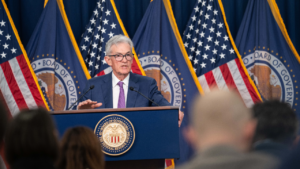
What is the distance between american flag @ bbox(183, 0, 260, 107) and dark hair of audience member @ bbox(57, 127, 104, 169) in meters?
4.03

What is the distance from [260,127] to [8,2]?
5166mm

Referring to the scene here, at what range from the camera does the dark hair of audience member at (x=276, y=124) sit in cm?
170

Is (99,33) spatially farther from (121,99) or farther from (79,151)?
(79,151)

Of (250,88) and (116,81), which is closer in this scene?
(116,81)

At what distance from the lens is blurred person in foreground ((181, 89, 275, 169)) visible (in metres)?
0.97

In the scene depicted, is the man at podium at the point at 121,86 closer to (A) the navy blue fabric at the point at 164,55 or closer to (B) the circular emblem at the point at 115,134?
(B) the circular emblem at the point at 115,134

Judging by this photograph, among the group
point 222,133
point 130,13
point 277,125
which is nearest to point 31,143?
point 222,133

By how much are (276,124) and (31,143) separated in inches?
47.3

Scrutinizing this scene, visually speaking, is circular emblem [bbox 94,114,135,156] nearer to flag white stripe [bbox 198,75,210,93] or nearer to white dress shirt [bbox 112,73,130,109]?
white dress shirt [bbox 112,73,130,109]

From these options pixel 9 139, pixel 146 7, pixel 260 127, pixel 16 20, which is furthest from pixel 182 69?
pixel 9 139

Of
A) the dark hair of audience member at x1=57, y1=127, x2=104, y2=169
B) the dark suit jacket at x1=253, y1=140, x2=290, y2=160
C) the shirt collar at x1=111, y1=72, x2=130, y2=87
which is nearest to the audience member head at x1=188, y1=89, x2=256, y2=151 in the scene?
the dark suit jacket at x1=253, y1=140, x2=290, y2=160

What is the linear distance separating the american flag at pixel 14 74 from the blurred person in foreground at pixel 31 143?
3.95 meters

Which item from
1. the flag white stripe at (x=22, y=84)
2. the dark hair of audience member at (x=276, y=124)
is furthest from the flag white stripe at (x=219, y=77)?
the dark hair of audience member at (x=276, y=124)

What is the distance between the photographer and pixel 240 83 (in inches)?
212
